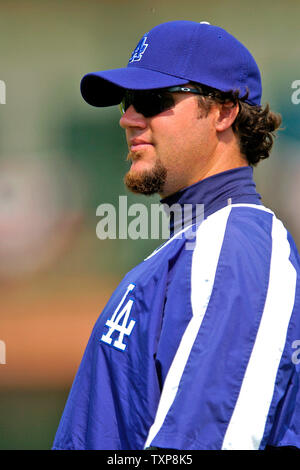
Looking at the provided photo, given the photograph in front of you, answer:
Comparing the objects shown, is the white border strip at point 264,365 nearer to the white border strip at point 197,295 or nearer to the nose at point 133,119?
the white border strip at point 197,295

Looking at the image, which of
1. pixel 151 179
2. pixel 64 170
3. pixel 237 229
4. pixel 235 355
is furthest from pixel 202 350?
pixel 64 170

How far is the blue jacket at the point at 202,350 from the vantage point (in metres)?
1.17

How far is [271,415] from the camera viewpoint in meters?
1.21

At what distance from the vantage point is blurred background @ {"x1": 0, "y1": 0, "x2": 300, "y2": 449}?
147 inches

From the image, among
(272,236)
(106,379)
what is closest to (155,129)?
(272,236)

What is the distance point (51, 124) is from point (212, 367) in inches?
116

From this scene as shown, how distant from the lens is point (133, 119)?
162 cm

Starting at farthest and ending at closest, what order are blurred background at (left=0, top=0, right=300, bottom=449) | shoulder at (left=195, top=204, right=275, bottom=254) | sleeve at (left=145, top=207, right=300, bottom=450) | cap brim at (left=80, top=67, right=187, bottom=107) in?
blurred background at (left=0, top=0, right=300, bottom=449) → cap brim at (left=80, top=67, right=187, bottom=107) → shoulder at (left=195, top=204, right=275, bottom=254) → sleeve at (left=145, top=207, right=300, bottom=450)

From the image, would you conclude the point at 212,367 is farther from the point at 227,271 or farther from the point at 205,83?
the point at 205,83

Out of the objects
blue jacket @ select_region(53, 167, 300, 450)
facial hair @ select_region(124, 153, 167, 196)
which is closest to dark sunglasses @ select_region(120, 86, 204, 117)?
facial hair @ select_region(124, 153, 167, 196)

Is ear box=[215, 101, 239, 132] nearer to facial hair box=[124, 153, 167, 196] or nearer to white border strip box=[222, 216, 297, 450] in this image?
facial hair box=[124, 153, 167, 196]

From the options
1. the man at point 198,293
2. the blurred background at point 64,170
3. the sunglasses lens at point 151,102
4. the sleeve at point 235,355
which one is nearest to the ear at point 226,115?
the man at point 198,293

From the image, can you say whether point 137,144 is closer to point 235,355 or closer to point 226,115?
point 226,115

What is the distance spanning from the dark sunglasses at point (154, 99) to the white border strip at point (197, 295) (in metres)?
0.36
